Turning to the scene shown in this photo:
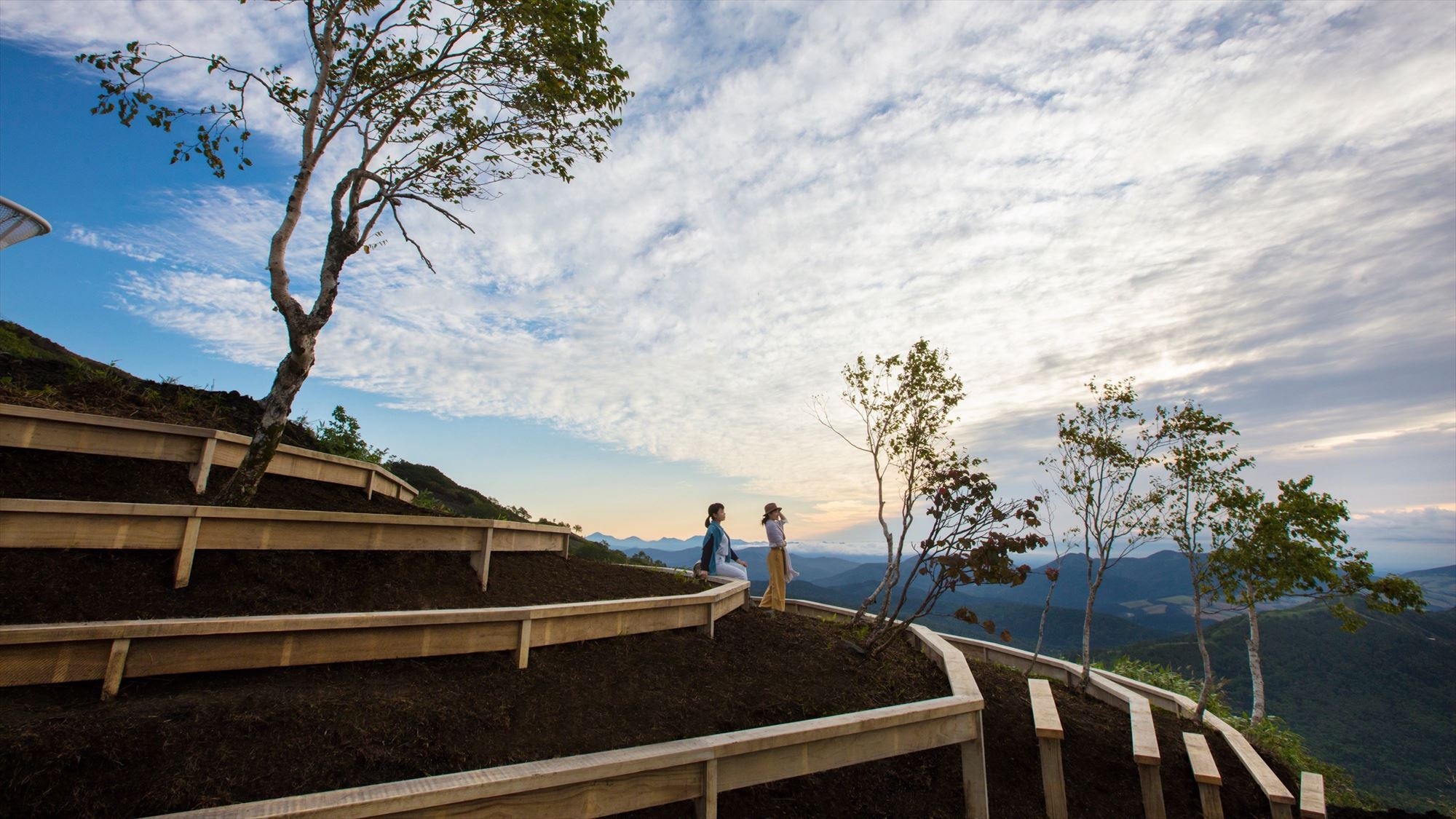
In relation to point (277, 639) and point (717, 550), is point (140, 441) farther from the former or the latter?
point (717, 550)

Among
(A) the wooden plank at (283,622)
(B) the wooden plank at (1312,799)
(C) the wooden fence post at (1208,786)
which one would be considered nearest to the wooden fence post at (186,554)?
Answer: (A) the wooden plank at (283,622)

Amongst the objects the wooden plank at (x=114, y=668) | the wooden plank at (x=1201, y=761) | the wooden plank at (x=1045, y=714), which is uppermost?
the wooden plank at (x=114, y=668)

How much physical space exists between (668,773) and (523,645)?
2.49 m

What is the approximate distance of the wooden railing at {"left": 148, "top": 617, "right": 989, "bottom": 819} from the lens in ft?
7.43

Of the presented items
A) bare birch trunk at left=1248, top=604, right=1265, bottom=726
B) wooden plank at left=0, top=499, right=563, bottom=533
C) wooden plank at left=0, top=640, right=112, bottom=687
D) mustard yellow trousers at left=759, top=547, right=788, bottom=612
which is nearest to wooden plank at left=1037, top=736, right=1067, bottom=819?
mustard yellow trousers at left=759, top=547, right=788, bottom=612

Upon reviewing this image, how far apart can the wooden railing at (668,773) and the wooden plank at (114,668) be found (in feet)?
7.39

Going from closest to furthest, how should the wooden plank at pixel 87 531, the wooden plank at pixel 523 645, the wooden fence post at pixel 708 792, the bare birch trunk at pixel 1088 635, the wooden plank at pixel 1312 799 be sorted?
the wooden fence post at pixel 708 792, the wooden plank at pixel 87 531, the wooden plank at pixel 523 645, the wooden plank at pixel 1312 799, the bare birch trunk at pixel 1088 635

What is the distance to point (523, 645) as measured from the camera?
5.07 metres

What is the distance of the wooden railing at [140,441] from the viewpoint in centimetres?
544

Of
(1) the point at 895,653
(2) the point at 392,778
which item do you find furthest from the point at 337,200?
(1) the point at 895,653

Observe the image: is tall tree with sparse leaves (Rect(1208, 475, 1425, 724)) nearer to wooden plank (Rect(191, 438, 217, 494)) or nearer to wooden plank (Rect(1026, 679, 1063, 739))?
wooden plank (Rect(1026, 679, 1063, 739))

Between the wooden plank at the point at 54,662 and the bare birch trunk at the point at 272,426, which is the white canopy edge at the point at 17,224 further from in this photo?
the wooden plank at the point at 54,662

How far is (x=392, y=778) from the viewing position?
354 centimetres

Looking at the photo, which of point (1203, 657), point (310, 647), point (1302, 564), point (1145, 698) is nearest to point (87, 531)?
point (310, 647)
